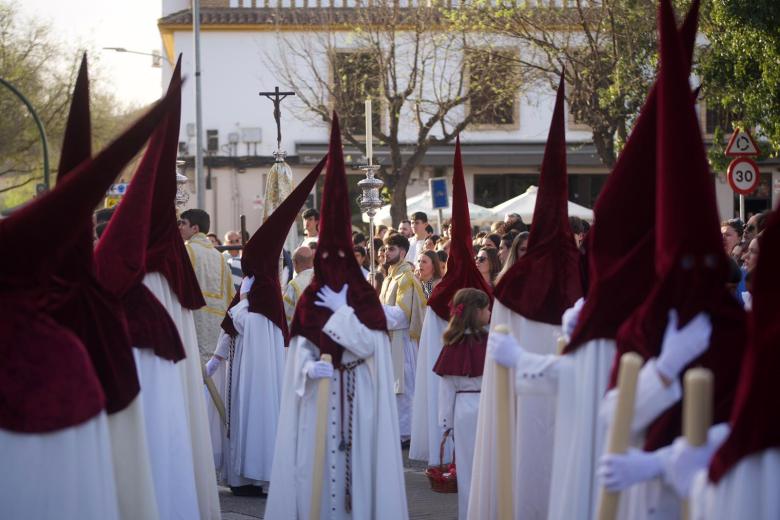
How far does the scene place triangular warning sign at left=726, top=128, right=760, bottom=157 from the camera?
1609 centimetres

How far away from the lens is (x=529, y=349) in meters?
7.11

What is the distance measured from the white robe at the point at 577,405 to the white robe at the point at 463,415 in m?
2.89

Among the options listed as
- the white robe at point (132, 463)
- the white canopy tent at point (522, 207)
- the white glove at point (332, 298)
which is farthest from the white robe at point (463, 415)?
the white canopy tent at point (522, 207)

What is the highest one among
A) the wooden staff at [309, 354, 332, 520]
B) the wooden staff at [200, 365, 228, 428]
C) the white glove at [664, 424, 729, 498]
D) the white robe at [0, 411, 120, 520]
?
the white glove at [664, 424, 729, 498]

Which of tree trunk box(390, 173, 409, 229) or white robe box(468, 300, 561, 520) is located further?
tree trunk box(390, 173, 409, 229)

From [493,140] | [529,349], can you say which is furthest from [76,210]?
[493,140]

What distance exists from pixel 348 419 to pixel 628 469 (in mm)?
3198

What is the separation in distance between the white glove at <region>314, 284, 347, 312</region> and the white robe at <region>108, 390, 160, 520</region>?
158 cm

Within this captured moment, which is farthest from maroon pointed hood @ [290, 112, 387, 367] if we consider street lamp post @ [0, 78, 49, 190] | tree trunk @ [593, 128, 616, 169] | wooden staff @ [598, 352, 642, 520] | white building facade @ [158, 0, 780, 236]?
white building facade @ [158, 0, 780, 236]

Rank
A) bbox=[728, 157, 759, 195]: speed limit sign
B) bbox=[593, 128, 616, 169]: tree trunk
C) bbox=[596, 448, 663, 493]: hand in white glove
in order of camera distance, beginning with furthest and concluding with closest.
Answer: bbox=[593, 128, 616, 169]: tree trunk
bbox=[728, 157, 759, 195]: speed limit sign
bbox=[596, 448, 663, 493]: hand in white glove

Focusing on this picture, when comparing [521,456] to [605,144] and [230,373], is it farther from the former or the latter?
[605,144]

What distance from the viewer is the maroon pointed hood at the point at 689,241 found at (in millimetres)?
4281

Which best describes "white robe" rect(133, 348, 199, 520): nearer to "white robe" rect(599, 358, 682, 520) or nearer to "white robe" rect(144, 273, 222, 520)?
"white robe" rect(144, 273, 222, 520)

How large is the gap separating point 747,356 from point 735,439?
10.8 inches
